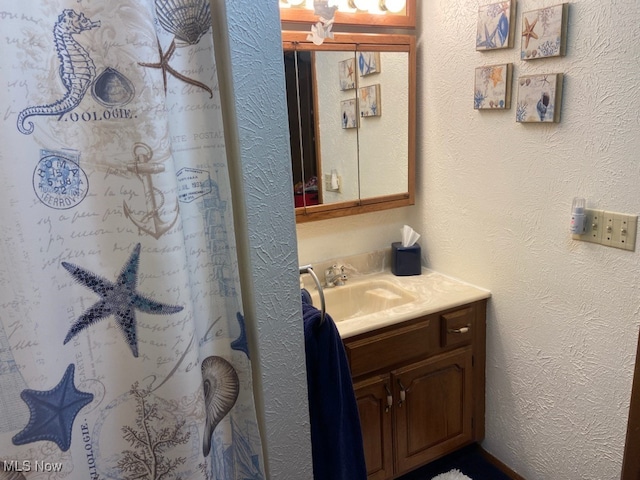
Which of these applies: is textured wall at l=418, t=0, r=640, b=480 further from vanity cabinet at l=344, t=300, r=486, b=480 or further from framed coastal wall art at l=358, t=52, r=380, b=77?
framed coastal wall art at l=358, t=52, r=380, b=77

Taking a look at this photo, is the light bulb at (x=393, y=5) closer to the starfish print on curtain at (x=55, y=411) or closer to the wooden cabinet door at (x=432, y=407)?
the wooden cabinet door at (x=432, y=407)

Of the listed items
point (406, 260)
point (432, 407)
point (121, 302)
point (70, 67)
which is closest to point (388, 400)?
point (432, 407)

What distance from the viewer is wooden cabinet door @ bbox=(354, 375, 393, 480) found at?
182cm

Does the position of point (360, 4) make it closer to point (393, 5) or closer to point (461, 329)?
point (393, 5)

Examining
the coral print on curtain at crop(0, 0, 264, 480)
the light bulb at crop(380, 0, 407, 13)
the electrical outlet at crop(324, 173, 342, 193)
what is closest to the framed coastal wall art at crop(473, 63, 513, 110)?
the light bulb at crop(380, 0, 407, 13)

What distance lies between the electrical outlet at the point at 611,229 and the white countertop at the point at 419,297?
0.52 metres

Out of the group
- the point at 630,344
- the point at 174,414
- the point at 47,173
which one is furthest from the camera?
the point at 630,344

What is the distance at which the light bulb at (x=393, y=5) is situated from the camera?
6.69 feet

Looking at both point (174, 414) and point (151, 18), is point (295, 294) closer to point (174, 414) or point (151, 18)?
point (174, 414)

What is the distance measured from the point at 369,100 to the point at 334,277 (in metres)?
0.78

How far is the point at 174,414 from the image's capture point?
0.89 m

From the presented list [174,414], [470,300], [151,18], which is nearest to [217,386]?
[174,414]

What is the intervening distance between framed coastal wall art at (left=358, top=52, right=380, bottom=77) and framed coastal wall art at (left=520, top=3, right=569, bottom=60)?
0.60 metres

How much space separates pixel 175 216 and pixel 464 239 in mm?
1507
